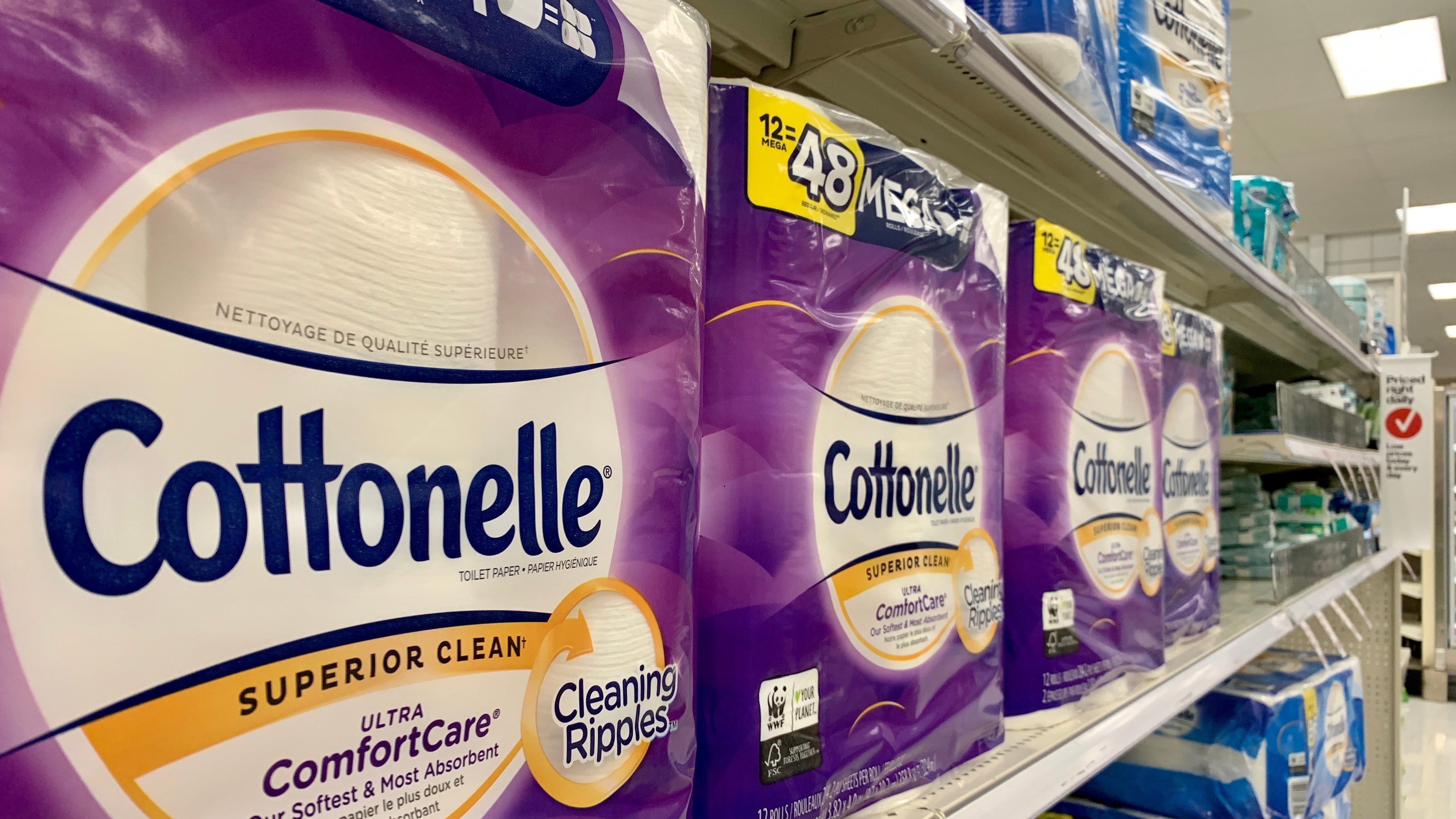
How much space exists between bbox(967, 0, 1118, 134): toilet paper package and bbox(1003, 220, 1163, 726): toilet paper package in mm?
176

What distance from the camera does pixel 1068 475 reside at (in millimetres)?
926

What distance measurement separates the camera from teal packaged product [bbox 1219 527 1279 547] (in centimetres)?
203

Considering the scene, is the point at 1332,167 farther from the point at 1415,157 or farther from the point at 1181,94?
the point at 1181,94

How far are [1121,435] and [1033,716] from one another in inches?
13.6

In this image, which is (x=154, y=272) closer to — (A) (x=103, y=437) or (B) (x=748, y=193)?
(A) (x=103, y=437)

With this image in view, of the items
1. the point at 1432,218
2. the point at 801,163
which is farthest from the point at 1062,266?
the point at 1432,218

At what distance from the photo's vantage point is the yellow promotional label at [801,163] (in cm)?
58

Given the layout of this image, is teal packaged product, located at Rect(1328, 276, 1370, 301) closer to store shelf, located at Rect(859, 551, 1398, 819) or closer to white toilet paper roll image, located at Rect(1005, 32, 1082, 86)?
store shelf, located at Rect(859, 551, 1398, 819)

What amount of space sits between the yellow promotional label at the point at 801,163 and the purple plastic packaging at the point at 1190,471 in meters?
0.76

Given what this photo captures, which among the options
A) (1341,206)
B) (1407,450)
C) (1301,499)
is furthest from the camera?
(1341,206)

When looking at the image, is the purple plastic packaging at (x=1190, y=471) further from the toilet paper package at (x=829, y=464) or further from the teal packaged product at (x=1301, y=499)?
the teal packaged product at (x=1301, y=499)

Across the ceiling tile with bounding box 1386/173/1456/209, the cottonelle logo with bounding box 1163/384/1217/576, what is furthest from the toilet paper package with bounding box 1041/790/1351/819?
the ceiling tile with bounding box 1386/173/1456/209

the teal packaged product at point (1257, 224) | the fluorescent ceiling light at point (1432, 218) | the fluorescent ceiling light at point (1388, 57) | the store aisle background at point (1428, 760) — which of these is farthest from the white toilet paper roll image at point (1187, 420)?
the fluorescent ceiling light at point (1432, 218)

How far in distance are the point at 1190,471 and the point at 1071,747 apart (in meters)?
0.59
